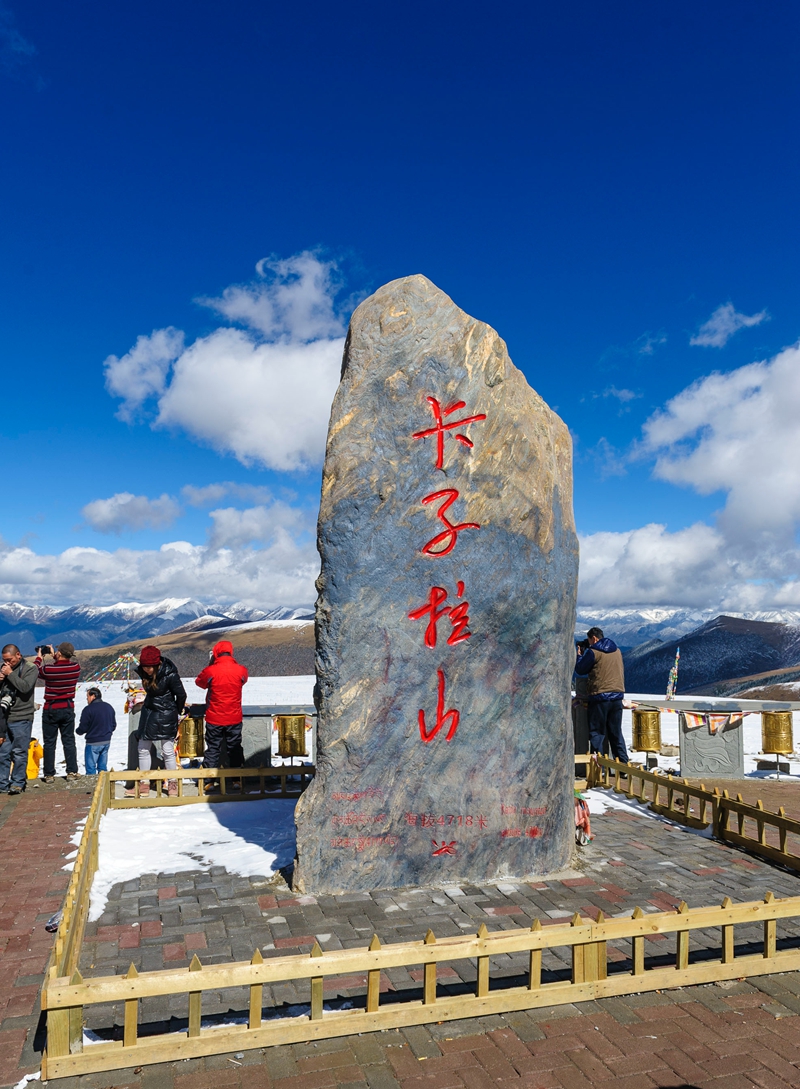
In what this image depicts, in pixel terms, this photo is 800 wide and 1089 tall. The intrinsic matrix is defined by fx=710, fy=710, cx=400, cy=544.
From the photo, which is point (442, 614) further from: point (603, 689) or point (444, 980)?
point (603, 689)

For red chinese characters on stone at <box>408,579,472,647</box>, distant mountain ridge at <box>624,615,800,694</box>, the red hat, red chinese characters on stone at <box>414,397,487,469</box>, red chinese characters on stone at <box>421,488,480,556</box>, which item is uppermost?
red chinese characters on stone at <box>414,397,487,469</box>

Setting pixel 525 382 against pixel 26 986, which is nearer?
pixel 26 986

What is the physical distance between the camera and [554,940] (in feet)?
14.7

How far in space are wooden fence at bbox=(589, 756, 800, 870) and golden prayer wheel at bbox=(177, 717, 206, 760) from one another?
247 inches

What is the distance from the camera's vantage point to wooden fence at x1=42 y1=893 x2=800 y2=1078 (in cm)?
379

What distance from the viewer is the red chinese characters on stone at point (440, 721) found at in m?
6.54

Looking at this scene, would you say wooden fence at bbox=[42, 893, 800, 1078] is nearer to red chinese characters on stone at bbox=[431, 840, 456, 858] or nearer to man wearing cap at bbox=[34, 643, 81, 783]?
red chinese characters on stone at bbox=[431, 840, 456, 858]

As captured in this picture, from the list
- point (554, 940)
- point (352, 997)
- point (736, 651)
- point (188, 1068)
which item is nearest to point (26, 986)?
point (188, 1068)

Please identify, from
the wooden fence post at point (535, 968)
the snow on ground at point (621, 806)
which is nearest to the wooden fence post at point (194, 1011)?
the wooden fence post at point (535, 968)

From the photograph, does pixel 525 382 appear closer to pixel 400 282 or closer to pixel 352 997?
pixel 400 282

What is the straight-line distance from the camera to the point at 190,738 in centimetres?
1169

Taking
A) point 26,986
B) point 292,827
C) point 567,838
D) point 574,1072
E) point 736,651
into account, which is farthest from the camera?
point 736,651

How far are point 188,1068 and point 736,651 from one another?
589 ft

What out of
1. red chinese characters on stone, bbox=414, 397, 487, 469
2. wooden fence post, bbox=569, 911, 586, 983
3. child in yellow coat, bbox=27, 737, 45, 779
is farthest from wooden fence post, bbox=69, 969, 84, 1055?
child in yellow coat, bbox=27, 737, 45, 779
